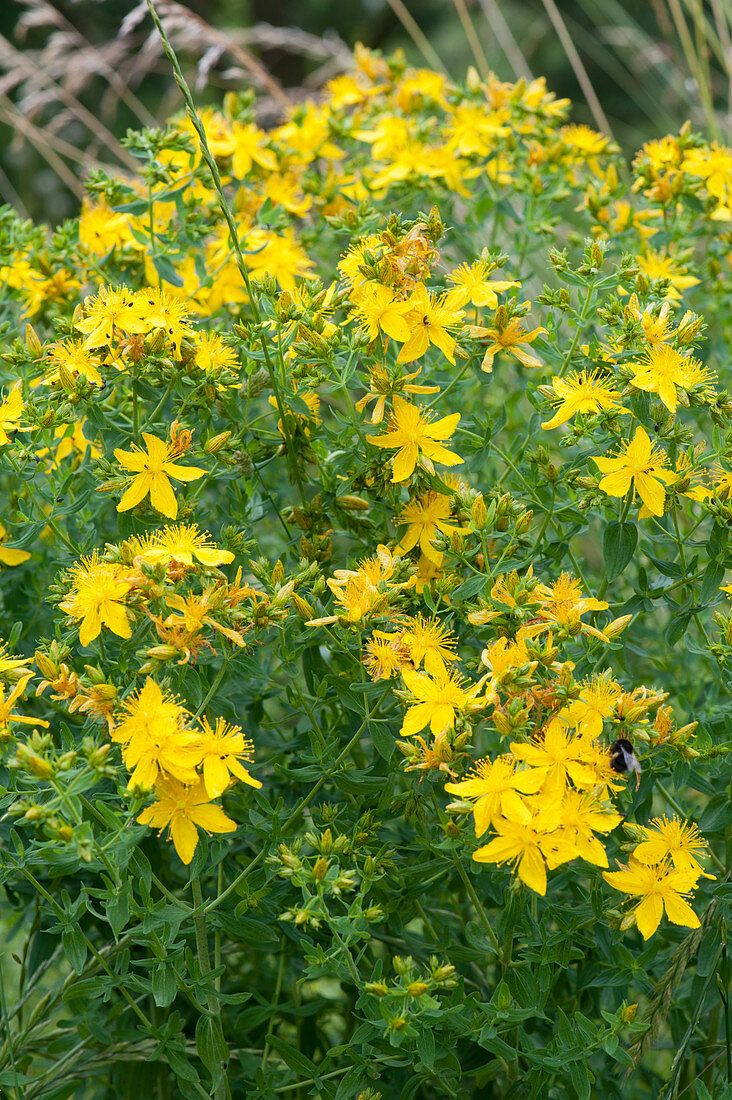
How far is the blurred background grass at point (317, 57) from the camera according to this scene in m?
3.84

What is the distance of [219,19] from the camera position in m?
11.9

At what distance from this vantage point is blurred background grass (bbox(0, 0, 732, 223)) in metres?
3.84

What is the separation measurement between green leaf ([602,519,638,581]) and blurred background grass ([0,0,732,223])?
241 centimetres

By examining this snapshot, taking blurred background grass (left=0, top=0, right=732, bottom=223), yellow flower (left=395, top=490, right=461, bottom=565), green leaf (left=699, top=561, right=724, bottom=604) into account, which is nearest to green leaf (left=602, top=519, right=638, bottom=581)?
green leaf (left=699, top=561, right=724, bottom=604)

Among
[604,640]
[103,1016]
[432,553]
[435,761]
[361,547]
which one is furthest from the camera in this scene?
[103,1016]

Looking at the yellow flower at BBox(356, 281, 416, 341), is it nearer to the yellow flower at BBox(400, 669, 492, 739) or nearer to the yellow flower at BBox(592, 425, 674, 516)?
the yellow flower at BBox(592, 425, 674, 516)

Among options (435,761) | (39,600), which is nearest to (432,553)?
(435,761)

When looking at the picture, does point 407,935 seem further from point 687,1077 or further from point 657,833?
point 687,1077

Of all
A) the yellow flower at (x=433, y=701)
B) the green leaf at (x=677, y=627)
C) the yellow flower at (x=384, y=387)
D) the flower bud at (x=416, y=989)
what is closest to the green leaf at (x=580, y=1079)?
the flower bud at (x=416, y=989)

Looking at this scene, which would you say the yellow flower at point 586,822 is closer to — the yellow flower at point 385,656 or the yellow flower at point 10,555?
the yellow flower at point 385,656

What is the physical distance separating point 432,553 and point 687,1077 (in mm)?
1143

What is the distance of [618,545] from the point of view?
1685 millimetres

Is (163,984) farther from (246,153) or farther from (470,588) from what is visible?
(246,153)

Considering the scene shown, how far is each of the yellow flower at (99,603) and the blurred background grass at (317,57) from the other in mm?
2418
